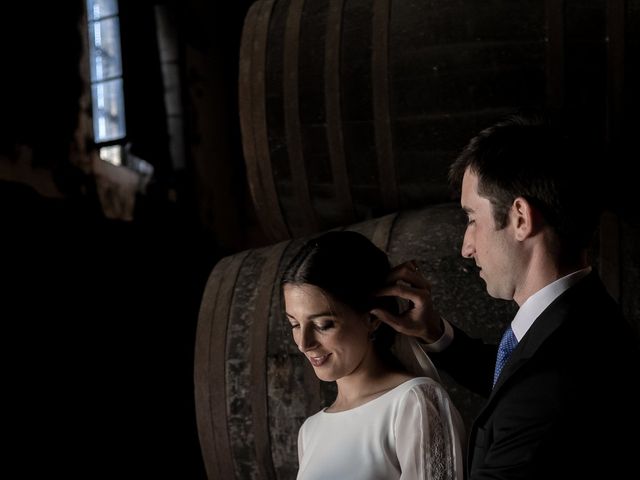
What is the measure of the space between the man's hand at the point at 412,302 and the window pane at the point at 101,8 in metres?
4.97

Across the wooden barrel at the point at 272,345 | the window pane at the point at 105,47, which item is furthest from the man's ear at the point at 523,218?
the window pane at the point at 105,47

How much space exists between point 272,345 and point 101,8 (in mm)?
4378

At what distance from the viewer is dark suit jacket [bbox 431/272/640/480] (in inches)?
47.7

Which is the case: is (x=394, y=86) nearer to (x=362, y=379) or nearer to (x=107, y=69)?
(x=362, y=379)

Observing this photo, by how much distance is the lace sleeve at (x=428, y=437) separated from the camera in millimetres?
1520

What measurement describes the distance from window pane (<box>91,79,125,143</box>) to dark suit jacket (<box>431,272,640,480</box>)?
16.4 feet

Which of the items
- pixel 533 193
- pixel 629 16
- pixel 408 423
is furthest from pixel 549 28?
pixel 408 423

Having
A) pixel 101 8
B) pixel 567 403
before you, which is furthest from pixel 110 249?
pixel 567 403

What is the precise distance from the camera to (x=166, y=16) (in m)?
6.33

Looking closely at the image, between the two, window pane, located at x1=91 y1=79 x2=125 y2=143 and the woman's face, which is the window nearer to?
window pane, located at x1=91 y1=79 x2=125 y2=143

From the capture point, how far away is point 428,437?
153 cm

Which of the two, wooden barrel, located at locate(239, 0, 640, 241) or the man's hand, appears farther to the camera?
wooden barrel, located at locate(239, 0, 640, 241)

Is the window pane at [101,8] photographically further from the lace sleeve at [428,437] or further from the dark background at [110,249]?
the lace sleeve at [428,437]

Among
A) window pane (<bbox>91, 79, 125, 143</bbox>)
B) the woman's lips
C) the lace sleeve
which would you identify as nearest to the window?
window pane (<bbox>91, 79, 125, 143</bbox>)
